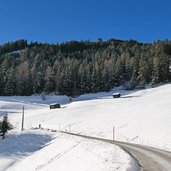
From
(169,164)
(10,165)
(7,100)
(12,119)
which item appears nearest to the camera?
(169,164)

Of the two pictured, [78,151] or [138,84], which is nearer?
[78,151]

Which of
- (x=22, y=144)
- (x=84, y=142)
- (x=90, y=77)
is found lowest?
(x=22, y=144)

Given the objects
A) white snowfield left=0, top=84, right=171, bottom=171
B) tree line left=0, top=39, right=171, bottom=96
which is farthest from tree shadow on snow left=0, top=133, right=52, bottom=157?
tree line left=0, top=39, right=171, bottom=96

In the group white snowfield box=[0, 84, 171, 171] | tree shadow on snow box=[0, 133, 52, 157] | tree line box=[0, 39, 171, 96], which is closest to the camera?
white snowfield box=[0, 84, 171, 171]

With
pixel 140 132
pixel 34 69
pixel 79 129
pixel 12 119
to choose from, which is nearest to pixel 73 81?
pixel 34 69

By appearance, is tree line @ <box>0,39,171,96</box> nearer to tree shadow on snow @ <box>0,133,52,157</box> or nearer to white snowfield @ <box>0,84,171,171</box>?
white snowfield @ <box>0,84,171,171</box>

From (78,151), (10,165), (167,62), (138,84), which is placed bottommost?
(10,165)

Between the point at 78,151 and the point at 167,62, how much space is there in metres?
103

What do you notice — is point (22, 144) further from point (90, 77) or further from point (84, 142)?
point (90, 77)

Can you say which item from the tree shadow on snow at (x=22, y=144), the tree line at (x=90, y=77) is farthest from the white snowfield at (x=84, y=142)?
the tree line at (x=90, y=77)

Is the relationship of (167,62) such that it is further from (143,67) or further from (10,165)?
(10,165)

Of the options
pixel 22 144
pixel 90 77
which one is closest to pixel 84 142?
pixel 22 144

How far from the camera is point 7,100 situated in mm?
118750

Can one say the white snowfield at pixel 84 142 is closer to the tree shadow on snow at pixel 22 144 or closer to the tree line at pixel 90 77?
the tree shadow on snow at pixel 22 144
